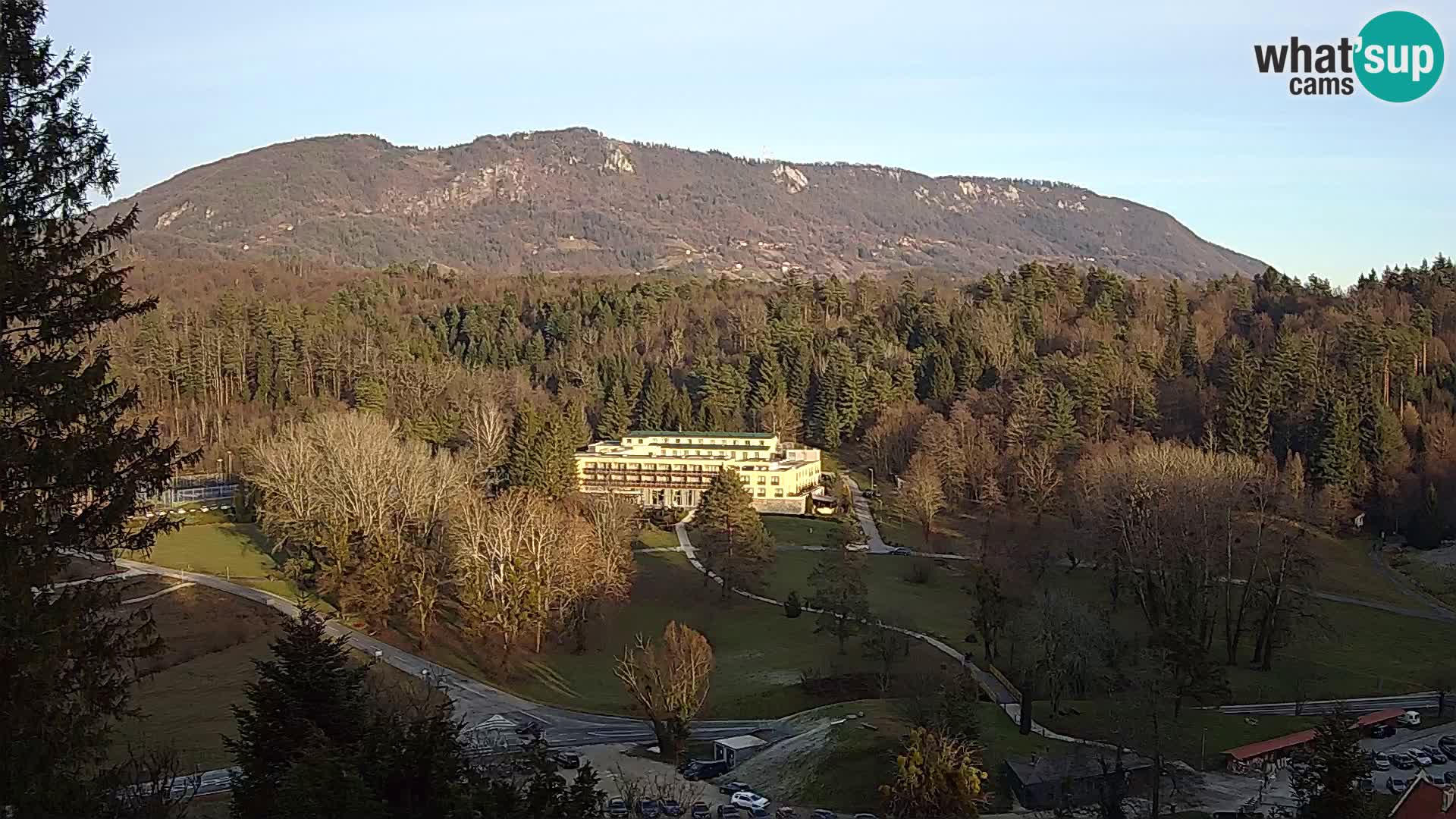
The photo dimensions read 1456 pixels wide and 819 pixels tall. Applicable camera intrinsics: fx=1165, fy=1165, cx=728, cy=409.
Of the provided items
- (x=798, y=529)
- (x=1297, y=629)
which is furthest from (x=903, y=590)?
(x=1297, y=629)

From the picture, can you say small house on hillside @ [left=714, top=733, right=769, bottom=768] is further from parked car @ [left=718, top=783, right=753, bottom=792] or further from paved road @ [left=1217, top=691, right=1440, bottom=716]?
paved road @ [left=1217, top=691, right=1440, bottom=716]

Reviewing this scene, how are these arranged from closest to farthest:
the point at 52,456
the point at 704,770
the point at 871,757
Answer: the point at 52,456, the point at 871,757, the point at 704,770

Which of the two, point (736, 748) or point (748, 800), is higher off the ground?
point (748, 800)

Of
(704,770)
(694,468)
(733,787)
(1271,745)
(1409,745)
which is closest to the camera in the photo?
(733,787)

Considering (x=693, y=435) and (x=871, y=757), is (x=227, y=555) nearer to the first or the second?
(x=693, y=435)

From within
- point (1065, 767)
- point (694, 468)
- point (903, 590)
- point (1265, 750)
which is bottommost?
point (1265, 750)

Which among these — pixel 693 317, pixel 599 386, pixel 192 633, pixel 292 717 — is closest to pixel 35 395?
pixel 292 717

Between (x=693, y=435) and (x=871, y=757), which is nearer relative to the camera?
(x=871, y=757)

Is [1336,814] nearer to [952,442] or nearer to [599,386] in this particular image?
[952,442]

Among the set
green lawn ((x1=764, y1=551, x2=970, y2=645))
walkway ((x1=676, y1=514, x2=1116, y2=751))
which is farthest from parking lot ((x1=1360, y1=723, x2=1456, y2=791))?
green lawn ((x1=764, y1=551, x2=970, y2=645))

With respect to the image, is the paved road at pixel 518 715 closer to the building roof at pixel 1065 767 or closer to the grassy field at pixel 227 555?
the building roof at pixel 1065 767
